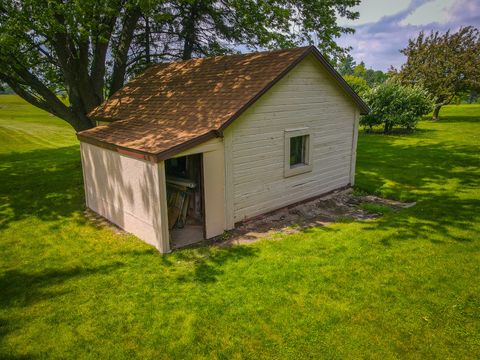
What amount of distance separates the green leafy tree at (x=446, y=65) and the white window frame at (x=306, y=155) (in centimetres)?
3105

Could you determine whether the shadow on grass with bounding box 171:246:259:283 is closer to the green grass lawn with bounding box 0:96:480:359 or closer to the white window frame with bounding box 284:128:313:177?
the green grass lawn with bounding box 0:96:480:359

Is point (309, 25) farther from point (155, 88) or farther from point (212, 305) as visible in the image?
point (212, 305)

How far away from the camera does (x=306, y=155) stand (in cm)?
1184

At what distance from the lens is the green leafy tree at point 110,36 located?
11.2 m

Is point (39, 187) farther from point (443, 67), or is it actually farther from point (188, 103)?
point (443, 67)

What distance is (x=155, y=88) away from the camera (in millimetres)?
13203

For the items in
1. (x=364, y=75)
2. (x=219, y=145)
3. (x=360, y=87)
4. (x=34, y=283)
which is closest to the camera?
(x=34, y=283)

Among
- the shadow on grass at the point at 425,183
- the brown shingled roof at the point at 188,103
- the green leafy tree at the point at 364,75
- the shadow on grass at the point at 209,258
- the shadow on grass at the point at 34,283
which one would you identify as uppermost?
the green leafy tree at the point at 364,75

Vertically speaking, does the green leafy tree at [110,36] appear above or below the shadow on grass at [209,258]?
above

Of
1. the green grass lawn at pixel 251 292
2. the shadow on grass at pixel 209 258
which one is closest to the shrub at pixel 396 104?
the green grass lawn at pixel 251 292

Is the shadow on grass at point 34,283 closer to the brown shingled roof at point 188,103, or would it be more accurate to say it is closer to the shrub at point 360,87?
the brown shingled roof at point 188,103

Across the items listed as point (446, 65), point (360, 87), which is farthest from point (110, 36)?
point (446, 65)

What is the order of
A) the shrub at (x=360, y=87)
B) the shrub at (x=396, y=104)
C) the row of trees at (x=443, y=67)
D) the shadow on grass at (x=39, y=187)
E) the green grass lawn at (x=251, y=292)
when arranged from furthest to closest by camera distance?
the row of trees at (x=443, y=67) < the shrub at (x=360, y=87) < the shrub at (x=396, y=104) < the shadow on grass at (x=39, y=187) < the green grass lawn at (x=251, y=292)

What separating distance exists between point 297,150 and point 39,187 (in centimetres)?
1091
